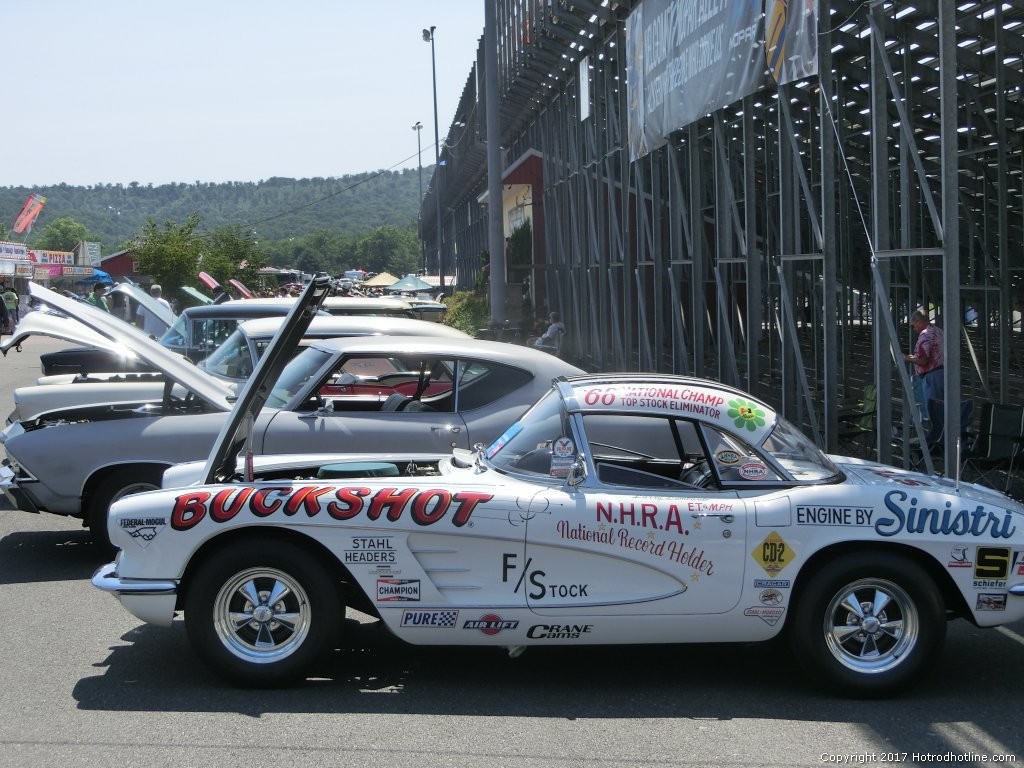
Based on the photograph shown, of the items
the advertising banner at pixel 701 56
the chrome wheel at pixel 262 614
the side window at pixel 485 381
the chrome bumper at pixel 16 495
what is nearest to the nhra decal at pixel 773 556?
the chrome wheel at pixel 262 614

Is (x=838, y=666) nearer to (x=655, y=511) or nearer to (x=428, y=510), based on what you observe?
(x=655, y=511)

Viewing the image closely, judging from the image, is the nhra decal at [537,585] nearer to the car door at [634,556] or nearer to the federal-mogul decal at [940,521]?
the car door at [634,556]

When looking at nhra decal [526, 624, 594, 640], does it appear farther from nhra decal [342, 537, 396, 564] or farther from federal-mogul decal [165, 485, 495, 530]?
nhra decal [342, 537, 396, 564]

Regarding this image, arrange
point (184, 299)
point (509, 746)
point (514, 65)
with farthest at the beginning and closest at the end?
point (184, 299) < point (514, 65) < point (509, 746)

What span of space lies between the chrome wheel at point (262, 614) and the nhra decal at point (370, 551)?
0.88ft

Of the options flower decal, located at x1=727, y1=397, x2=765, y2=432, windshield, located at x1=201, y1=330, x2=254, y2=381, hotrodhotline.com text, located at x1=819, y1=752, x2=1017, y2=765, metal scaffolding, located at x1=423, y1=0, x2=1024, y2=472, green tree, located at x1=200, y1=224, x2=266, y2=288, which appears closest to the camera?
hotrodhotline.com text, located at x1=819, y1=752, x2=1017, y2=765

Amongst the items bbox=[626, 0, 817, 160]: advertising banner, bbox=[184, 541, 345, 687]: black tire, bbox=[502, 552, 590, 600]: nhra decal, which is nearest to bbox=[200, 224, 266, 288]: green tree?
bbox=[626, 0, 817, 160]: advertising banner

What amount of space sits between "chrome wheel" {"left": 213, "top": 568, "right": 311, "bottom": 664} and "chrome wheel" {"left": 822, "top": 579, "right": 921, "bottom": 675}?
2321mm

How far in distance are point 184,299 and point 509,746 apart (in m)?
31.7

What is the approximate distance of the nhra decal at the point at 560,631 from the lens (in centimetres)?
521

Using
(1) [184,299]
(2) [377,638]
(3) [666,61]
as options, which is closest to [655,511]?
(2) [377,638]

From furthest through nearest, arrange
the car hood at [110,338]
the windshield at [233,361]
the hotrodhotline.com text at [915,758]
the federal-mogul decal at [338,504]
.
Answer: the windshield at [233,361], the car hood at [110,338], the federal-mogul decal at [338,504], the hotrodhotline.com text at [915,758]

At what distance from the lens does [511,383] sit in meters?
8.29

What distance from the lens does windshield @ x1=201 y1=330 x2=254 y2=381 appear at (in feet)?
35.5
